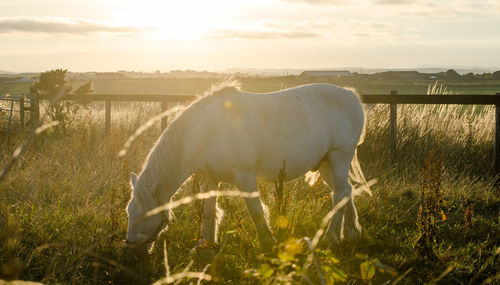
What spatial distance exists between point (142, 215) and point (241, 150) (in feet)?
3.30

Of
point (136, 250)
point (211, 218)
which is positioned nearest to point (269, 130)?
point (211, 218)

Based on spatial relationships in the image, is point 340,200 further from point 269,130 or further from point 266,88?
point 266,88

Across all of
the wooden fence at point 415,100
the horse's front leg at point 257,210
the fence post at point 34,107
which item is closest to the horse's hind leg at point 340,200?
the horse's front leg at point 257,210

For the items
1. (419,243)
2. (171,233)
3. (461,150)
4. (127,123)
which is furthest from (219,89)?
(127,123)

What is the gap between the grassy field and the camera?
2.65m

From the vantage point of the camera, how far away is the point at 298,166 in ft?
13.9

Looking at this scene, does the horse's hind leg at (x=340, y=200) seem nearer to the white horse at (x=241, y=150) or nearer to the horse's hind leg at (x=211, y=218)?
the white horse at (x=241, y=150)

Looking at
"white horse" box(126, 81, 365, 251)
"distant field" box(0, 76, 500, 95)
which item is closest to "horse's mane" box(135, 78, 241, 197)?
"white horse" box(126, 81, 365, 251)

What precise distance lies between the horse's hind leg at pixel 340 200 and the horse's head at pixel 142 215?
1839mm

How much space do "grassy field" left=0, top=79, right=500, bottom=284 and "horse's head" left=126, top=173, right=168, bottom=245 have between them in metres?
0.14

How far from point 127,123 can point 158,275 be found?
287 inches

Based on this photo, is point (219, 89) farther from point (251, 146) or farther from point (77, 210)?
point (77, 210)

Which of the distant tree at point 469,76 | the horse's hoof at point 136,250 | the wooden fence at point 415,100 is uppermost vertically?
the distant tree at point 469,76

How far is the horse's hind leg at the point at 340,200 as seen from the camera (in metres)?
4.56
